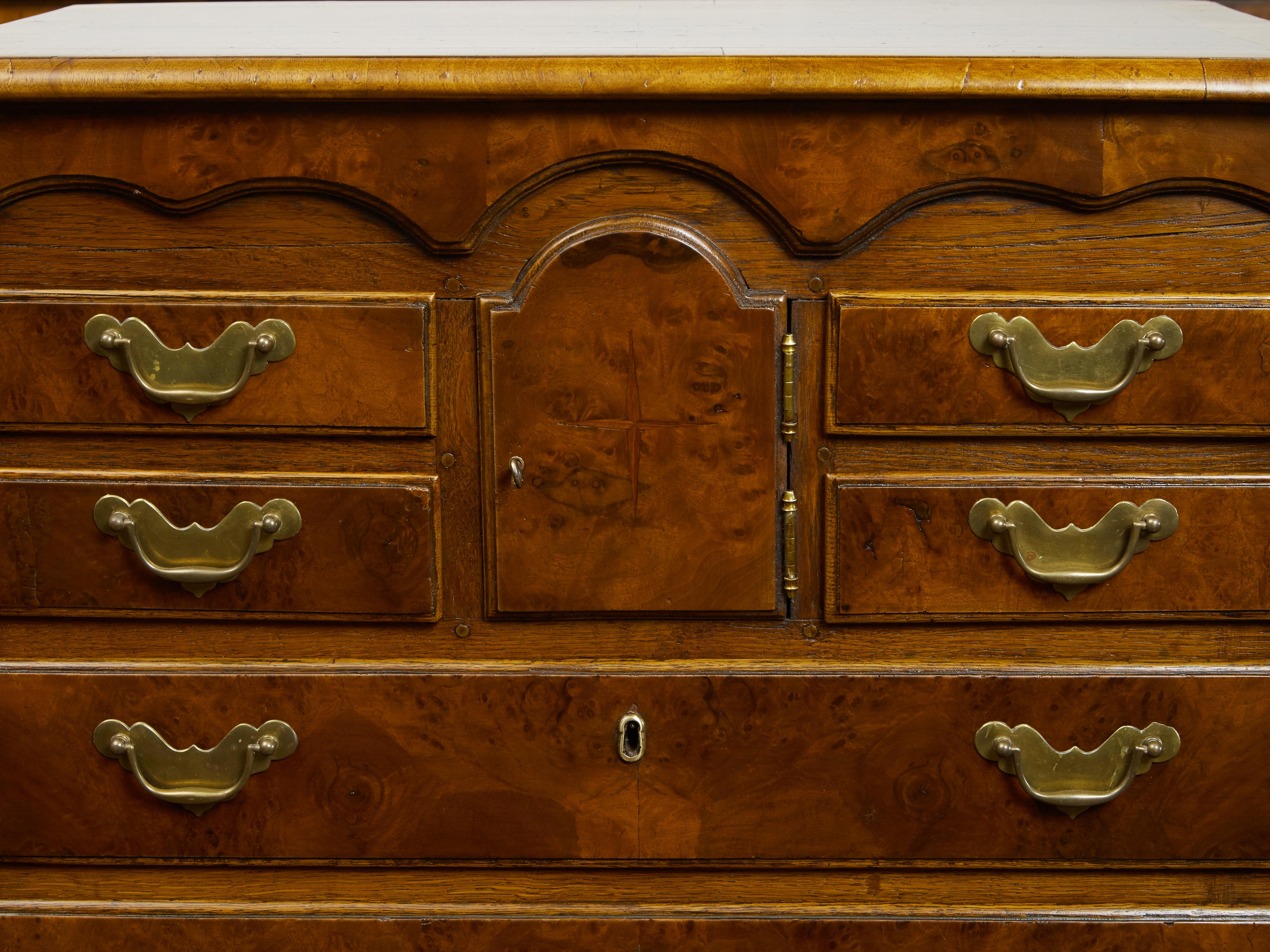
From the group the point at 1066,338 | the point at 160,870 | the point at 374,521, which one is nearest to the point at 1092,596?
the point at 1066,338

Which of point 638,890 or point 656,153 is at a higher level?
point 656,153

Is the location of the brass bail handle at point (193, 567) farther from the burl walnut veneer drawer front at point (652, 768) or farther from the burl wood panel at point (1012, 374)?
the burl wood panel at point (1012, 374)

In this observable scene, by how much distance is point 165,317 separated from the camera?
86 cm

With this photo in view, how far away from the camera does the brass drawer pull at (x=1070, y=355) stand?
0.84 metres

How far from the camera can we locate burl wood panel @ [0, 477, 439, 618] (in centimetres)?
88

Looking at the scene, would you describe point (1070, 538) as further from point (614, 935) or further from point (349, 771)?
point (349, 771)

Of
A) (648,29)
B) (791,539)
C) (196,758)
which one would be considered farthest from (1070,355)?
(196,758)

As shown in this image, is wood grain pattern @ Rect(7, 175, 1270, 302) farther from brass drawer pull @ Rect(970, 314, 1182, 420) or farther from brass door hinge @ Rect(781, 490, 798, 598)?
brass door hinge @ Rect(781, 490, 798, 598)

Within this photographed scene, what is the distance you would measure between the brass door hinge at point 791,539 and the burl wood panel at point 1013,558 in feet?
0.09

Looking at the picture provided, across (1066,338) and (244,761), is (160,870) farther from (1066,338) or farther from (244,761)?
(1066,338)

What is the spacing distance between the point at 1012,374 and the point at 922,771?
34cm

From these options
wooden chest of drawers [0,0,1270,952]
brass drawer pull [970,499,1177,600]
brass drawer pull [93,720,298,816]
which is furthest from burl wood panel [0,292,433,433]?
brass drawer pull [970,499,1177,600]

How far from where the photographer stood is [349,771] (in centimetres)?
92

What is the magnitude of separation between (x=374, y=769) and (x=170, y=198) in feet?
1.62
